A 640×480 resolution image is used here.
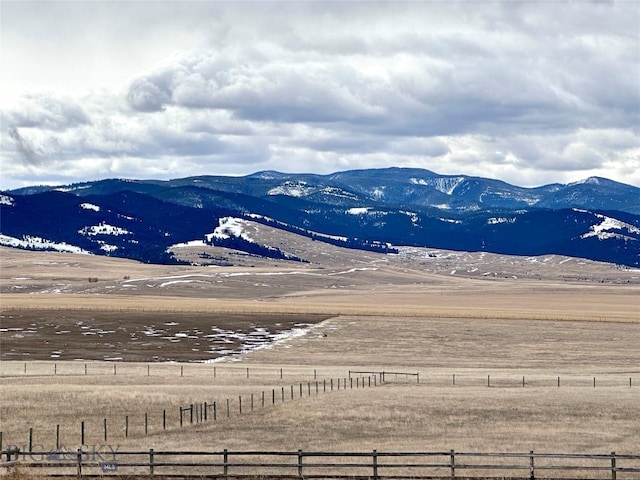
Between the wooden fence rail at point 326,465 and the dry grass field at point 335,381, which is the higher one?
the wooden fence rail at point 326,465

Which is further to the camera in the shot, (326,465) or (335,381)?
(335,381)

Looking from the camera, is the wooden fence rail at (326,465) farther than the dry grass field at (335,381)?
No

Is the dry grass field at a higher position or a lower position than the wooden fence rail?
lower

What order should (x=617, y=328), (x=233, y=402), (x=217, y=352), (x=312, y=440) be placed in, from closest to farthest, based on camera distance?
(x=312, y=440)
(x=233, y=402)
(x=217, y=352)
(x=617, y=328)

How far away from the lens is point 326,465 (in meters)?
34.3

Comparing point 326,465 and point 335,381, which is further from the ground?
point 326,465

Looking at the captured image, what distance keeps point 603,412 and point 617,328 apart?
84.4 metres

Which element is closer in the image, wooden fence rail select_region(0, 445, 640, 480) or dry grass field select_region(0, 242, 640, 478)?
wooden fence rail select_region(0, 445, 640, 480)

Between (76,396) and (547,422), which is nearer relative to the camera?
(547,422)

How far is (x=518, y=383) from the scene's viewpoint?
69.3 meters

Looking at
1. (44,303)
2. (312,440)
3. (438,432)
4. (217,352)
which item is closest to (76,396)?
(312,440)

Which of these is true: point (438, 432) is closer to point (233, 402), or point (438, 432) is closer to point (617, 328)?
point (233, 402)

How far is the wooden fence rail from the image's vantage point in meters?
32.8

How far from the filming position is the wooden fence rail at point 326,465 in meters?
32.8
